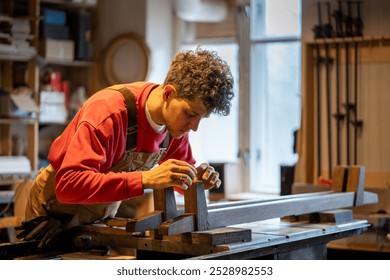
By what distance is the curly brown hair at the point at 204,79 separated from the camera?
2463mm

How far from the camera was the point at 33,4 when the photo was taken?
6.21m

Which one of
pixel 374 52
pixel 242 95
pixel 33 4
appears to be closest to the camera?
pixel 374 52

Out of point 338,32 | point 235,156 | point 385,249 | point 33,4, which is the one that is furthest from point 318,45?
point 33,4

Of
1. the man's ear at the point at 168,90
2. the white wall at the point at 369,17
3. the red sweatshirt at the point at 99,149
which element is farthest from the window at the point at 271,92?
the man's ear at the point at 168,90

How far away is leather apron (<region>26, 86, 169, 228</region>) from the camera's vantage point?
271 cm

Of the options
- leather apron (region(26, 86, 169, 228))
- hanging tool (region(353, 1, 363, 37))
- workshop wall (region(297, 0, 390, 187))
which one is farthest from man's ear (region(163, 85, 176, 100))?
hanging tool (region(353, 1, 363, 37))

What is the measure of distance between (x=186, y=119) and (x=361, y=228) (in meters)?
1.03

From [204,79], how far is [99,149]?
1.30 feet

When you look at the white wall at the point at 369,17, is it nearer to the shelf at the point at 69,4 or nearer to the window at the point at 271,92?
the window at the point at 271,92

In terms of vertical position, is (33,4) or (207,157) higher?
(33,4)

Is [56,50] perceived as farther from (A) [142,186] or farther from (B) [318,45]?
(A) [142,186]

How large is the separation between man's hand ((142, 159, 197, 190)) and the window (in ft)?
13.9

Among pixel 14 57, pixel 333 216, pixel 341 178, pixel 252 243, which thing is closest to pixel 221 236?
pixel 252 243
